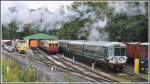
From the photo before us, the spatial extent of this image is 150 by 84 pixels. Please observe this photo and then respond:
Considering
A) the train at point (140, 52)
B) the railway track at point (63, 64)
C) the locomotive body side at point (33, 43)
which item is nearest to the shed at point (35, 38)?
the locomotive body side at point (33, 43)

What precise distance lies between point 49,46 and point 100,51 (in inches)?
30.8

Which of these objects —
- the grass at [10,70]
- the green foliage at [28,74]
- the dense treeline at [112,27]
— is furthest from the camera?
the dense treeline at [112,27]

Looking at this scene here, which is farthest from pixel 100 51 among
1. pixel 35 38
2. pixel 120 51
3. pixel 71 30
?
pixel 35 38

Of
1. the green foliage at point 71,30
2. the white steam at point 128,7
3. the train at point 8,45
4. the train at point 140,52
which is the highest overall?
the white steam at point 128,7

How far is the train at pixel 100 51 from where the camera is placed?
420 inches

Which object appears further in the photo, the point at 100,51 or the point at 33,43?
the point at 100,51

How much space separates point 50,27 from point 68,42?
363 mm

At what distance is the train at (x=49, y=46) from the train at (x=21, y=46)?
0.70 feet

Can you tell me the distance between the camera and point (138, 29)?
10.7m

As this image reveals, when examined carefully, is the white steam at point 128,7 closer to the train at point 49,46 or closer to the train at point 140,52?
the train at point 140,52

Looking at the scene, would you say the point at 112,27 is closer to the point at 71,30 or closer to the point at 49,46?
the point at 71,30

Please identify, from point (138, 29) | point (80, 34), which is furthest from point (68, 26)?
point (138, 29)

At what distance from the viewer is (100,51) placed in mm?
10766

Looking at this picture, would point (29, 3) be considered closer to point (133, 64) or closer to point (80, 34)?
point (80, 34)
